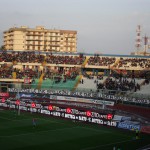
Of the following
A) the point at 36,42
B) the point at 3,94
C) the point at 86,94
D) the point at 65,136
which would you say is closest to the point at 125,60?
the point at 86,94

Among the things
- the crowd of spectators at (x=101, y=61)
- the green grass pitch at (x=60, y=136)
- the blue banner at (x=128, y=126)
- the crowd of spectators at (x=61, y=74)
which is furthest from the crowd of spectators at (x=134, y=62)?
the blue banner at (x=128, y=126)

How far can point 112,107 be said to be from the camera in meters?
63.0

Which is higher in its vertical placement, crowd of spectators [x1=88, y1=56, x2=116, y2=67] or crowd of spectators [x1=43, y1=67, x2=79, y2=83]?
crowd of spectators [x1=88, y1=56, x2=116, y2=67]

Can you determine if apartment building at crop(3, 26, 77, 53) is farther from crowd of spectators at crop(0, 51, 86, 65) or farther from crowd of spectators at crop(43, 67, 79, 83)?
crowd of spectators at crop(43, 67, 79, 83)

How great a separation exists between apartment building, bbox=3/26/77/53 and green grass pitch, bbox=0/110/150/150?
8081cm

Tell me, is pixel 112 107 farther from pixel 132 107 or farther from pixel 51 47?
pixel 51 47

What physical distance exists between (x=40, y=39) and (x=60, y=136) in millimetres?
94271

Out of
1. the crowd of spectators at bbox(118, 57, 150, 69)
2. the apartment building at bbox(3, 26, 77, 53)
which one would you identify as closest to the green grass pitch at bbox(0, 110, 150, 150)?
the crowd of spectators at bbox(118, 57, 150, 69)

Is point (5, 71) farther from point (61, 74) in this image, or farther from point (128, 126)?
point (128, 126)

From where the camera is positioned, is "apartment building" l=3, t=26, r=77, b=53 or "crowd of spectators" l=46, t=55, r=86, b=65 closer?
"crowd of spectators" l=46, t=55, r=86, b=65

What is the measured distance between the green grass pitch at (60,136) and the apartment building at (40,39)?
80.8 metres

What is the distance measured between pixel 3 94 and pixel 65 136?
34.6m

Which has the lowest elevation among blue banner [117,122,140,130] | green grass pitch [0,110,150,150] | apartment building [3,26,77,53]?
green grass pitch [0,110,150,150]

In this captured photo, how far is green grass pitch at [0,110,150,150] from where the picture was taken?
37.1 m
